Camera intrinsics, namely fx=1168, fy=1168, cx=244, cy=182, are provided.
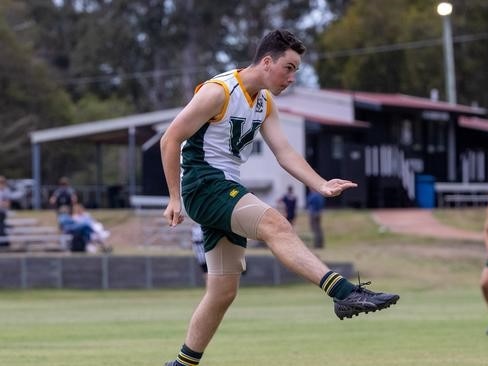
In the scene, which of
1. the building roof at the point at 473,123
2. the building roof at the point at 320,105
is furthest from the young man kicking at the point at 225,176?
the building roof at the point at 473,123

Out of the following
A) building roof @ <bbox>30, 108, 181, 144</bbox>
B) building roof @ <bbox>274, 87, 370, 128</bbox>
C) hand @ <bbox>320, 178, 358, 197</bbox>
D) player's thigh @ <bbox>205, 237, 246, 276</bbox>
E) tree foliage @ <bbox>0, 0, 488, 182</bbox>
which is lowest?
player's thigh @ <bbox>205, 237, 246, 276</bbox>

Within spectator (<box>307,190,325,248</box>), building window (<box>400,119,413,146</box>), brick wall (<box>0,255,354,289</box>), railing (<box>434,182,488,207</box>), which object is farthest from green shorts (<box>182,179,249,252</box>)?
building window (<box>400,119,413,146</box>)

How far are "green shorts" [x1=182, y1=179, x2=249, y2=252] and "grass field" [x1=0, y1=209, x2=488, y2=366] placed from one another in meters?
2.61

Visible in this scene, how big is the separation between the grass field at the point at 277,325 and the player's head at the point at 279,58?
3.15 meters

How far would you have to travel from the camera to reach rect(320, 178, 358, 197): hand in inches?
309

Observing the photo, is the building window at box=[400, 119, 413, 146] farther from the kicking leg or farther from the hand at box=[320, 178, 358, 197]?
the kicking leg

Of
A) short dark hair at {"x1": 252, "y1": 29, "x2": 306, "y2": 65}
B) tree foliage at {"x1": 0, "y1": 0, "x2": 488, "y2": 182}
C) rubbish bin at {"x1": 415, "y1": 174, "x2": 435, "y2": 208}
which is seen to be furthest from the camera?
tree foliage at {"x1": 0, "y1": 0, "x2": 488, "y2": 182}

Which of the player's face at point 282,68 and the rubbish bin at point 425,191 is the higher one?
the player's face at point 282,68

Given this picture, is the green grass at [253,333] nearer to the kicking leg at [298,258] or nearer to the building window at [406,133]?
the kicking leg at [298,258]

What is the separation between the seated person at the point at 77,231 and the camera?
98.2ft

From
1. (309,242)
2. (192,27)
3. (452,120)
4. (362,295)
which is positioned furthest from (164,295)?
(192,27)

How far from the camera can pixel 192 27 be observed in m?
63.8

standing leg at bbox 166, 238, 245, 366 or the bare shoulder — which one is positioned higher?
the bare shoulder

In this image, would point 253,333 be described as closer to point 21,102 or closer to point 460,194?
point 460,194
